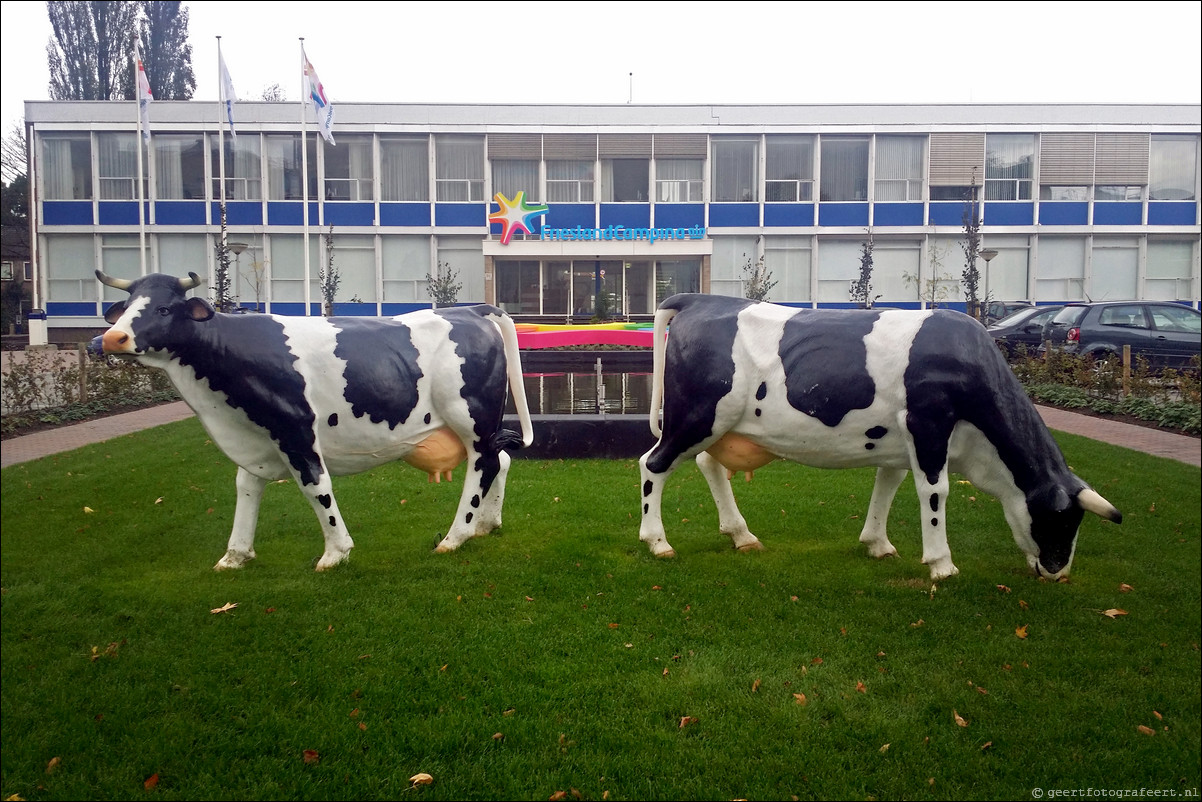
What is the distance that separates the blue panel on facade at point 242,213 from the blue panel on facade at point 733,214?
17044 mm

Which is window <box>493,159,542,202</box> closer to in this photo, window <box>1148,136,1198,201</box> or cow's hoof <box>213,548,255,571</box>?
window <box>1148,136,1198,201</box>

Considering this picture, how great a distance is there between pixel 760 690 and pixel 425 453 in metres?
2.84

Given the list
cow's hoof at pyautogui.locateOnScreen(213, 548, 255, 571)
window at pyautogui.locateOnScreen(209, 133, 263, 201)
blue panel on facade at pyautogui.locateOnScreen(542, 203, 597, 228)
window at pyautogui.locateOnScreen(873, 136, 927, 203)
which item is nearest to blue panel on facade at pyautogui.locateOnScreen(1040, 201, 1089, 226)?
window at pyautogui.locateOnScreen(873, 136, 927, 203)

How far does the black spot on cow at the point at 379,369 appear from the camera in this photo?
16.6 ft

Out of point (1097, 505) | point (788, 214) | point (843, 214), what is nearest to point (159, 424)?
point (1097, 505)

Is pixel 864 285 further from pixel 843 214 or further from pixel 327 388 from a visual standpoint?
pixel 327 388

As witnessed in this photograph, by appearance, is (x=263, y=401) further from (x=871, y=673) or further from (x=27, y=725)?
(x=871, y=673)

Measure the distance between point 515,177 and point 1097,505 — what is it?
30.1 metres

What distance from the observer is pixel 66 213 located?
28641 mm

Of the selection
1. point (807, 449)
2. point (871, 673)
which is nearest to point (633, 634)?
point (871, 673)

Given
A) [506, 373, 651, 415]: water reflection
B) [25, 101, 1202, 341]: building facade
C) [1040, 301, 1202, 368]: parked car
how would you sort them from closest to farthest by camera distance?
[506, 373, 651, 415]: water reflection → [1040, 301, 1202, 368]: parked car → [25, 101, 1202, 341]: building facade

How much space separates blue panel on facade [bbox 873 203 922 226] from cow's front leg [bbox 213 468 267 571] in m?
29.5

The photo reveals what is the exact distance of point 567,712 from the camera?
354 centimetres

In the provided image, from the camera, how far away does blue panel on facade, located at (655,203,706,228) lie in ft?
102
